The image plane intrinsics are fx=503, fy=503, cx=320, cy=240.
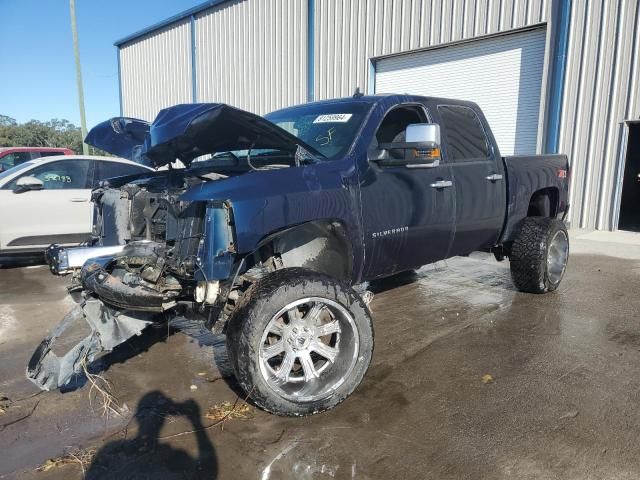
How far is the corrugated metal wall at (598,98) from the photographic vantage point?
9.69 meters

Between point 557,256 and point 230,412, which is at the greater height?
point 557,256

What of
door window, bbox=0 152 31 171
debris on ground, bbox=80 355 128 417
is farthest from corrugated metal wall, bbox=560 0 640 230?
door window, bbox=0 152 31 171

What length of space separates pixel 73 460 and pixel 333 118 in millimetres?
2964

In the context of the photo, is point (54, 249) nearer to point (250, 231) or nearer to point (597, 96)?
point (250, 231)

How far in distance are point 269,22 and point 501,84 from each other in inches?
342

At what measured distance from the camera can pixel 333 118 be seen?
4113mm

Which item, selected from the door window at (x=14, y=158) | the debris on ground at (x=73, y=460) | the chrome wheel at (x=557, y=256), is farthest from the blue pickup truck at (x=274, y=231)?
the door window at (x=14, y=158)

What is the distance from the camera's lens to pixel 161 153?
356cm

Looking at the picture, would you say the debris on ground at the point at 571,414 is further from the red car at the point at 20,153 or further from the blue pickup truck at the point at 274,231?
the red car at the point at 20,153

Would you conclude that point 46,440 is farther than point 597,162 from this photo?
No

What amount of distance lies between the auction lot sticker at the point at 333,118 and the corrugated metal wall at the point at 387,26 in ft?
28.3

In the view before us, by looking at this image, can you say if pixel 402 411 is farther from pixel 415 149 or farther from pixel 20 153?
pixel 20 153

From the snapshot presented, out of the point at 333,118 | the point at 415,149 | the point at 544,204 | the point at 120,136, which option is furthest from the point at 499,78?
the point at 120,136

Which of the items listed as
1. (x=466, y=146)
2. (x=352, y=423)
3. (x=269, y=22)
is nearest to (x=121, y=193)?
(x=352, y=423)
